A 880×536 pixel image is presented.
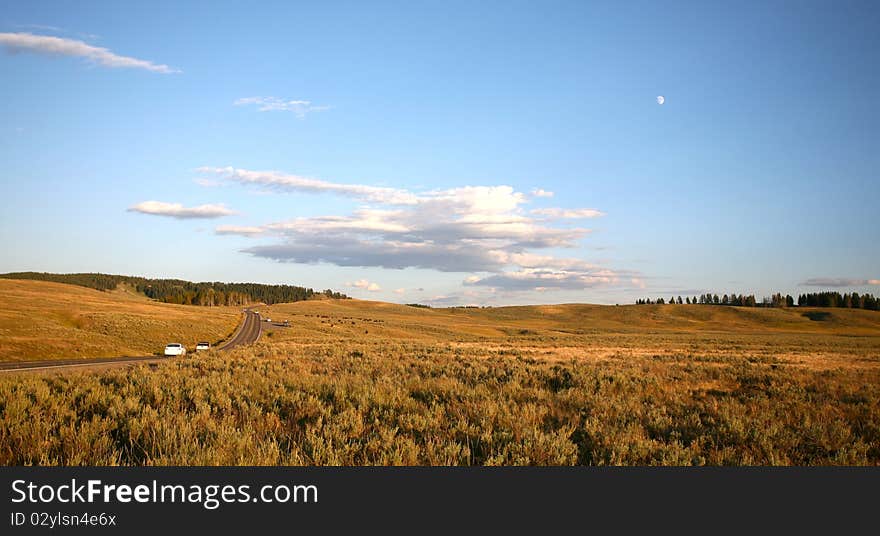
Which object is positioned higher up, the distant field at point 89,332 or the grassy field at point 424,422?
the grassy field at point 424,422

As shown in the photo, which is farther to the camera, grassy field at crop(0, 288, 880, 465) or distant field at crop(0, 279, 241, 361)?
distant field at crop(0, 279, 241, 361)

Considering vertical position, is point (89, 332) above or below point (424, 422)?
below

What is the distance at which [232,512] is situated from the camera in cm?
469

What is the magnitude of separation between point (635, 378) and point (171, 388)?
14.3m

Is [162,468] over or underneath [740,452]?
over

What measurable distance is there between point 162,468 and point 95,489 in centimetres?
60

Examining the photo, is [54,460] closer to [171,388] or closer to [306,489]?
[306,489]

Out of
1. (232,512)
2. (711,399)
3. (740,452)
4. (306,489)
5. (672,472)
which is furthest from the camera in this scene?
(711,399)

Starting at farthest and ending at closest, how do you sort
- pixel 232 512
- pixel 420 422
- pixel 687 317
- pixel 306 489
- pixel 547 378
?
pixel 687 317, pixel 547 378, pixel 420 422, pixel 306 489, pixel 232 512

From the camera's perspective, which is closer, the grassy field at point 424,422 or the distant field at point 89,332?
the grassy field at point 424,422

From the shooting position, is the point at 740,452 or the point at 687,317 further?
the point at 687,317

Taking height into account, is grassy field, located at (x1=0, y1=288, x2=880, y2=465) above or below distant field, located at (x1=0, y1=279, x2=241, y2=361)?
above

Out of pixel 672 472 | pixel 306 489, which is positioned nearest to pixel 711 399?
pixel 672 472

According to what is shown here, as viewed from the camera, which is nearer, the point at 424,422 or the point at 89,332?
the point at 424,422
